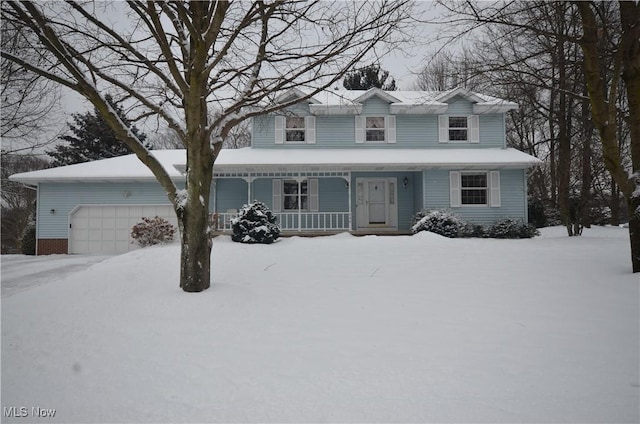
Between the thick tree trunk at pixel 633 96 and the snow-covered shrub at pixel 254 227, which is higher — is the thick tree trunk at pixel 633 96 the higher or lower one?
the higher one

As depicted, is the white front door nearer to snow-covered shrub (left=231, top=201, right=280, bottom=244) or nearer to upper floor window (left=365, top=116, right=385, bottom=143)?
upper floor window (left=365, top=116, right=385, bottom=143)

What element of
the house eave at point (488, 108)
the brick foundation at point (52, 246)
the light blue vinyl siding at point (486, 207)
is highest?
the house eave at point (488, 108)

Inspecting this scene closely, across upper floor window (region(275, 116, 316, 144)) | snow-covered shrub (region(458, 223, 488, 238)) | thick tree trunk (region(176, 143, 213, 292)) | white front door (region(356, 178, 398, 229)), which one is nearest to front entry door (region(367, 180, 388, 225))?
white front door (region(356, 178, 398, 229))

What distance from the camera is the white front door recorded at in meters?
16.6

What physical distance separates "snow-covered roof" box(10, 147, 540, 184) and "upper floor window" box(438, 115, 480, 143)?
0.57 meters

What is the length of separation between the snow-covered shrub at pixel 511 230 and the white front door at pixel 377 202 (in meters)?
4.05

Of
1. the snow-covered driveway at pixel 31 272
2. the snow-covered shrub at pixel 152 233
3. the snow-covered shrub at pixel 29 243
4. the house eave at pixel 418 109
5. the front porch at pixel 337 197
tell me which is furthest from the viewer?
the front porch at pixel 337 197

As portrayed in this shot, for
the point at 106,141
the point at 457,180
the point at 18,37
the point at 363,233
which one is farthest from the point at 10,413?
the point at 106,141

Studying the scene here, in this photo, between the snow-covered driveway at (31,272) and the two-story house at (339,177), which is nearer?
the snow-covered driveway at (31,272)

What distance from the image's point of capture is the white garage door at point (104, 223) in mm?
15508

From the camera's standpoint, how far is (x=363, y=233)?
15.1 m

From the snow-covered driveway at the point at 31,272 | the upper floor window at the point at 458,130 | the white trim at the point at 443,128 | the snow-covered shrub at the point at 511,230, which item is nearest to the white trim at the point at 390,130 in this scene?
the white trim at the point at 443,128

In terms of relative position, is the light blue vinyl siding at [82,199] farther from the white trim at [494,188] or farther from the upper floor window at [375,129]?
the white trim at [494,188]

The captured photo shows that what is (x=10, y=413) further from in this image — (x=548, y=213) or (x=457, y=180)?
(x=548, y=213)
